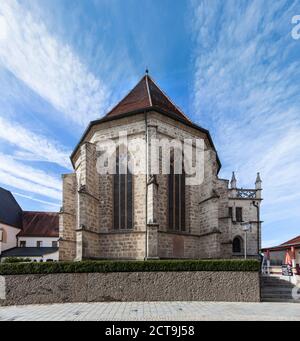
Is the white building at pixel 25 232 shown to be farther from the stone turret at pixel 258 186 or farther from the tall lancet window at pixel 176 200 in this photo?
the stone turret at pixel 258 186

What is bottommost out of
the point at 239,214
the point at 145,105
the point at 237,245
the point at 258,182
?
the point at 237,245

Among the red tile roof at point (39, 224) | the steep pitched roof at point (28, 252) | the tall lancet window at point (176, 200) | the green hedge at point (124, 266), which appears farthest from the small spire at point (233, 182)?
the red tile roof at point (39, 224)

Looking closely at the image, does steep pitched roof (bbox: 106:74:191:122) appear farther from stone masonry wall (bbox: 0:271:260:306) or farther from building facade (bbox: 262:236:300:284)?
building facade (bbox: 262:236:300:284)

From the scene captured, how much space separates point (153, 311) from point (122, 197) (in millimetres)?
6624

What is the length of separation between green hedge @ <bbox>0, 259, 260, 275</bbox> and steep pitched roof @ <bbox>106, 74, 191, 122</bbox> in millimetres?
7829

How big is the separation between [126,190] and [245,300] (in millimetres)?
7368

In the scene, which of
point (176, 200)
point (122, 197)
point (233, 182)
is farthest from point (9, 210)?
point (176, 200)

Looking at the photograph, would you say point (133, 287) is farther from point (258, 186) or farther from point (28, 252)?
point (28, 252)

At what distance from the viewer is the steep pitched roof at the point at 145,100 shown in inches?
569

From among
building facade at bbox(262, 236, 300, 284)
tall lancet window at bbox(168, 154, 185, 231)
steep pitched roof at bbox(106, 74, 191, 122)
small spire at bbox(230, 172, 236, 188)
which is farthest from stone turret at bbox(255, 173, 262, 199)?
tall lancet window at bbox(168, 154, 185, 231)

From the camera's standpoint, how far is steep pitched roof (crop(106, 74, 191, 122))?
14464 millimetres

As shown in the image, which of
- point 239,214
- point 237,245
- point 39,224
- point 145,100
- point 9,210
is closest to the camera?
point 145,100

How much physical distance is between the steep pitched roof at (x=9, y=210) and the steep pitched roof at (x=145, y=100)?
2644 cm

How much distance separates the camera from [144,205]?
12.8 m
